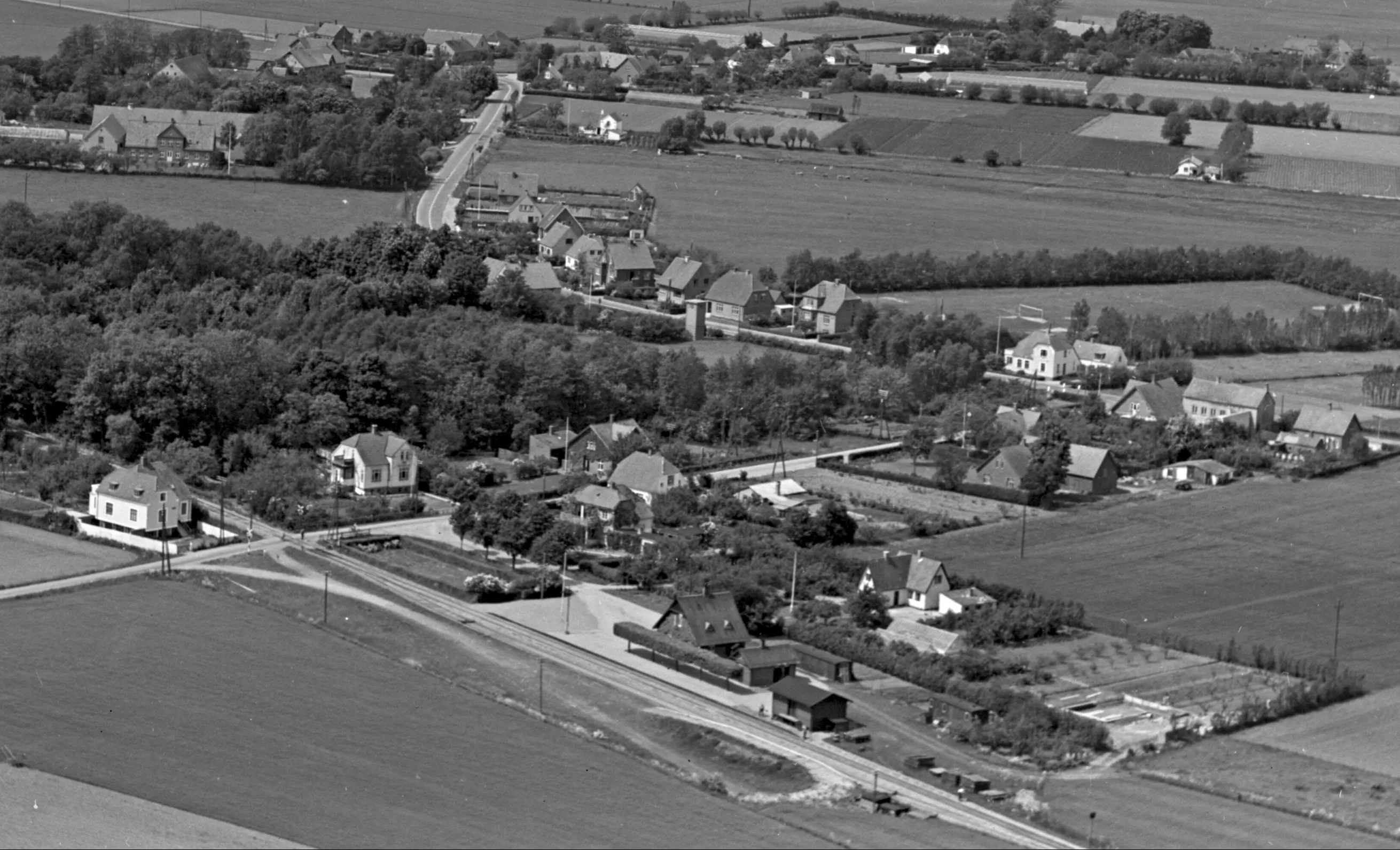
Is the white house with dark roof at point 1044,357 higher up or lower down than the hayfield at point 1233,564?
higher up

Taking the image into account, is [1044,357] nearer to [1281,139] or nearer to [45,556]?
[45,556]

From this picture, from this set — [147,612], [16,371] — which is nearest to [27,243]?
[16,371]

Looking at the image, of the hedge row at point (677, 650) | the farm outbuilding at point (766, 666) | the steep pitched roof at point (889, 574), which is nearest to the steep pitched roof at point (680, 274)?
the steep pitched roof at point (889, 574)

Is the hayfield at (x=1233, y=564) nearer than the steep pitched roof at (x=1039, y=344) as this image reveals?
Yes

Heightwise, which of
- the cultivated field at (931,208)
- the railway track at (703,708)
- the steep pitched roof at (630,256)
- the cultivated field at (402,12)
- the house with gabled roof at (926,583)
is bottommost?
the railway track at (703,708)

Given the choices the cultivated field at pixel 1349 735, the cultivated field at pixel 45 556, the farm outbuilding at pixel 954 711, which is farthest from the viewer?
the cultivated field at pixel 45 556

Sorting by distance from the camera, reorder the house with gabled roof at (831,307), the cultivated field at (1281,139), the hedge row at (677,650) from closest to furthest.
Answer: the hedge row at (677,650) < the house with gabled roof at (831,307) < the cultivated field at (1281,139)

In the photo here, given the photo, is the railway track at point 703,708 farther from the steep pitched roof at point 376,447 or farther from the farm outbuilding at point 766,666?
the steep pitched roof at point 376,447
